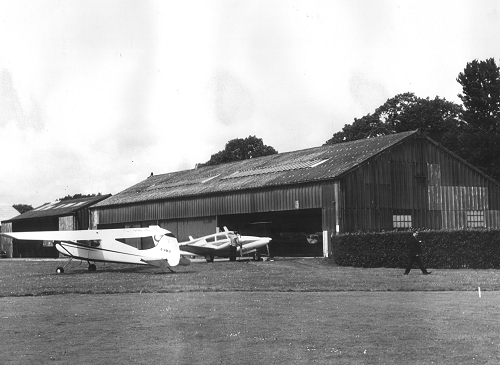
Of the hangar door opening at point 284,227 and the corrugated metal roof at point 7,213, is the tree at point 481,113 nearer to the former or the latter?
the hangar door opening at point 284,227

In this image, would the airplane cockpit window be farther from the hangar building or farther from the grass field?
the hangar building

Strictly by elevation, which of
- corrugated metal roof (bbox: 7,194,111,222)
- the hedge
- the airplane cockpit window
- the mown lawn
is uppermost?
corrugated metal roof (bbox: 7,194,111,222)

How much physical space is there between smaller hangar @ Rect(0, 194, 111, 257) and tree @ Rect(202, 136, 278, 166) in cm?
3288

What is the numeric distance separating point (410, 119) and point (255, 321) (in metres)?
84.6

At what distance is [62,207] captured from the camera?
85125 millimetres

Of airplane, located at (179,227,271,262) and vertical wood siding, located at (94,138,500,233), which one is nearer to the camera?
airplane, located at (179,227,271,262)

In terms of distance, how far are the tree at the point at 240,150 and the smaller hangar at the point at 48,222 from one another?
32876mm

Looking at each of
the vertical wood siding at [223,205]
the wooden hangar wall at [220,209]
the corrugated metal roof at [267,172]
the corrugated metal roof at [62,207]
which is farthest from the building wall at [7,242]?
the vertical wood siding at [223,205]

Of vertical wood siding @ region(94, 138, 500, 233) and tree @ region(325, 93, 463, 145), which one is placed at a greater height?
tree @ region(325, 93, 463, 145)

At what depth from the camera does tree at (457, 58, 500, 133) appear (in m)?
79.6

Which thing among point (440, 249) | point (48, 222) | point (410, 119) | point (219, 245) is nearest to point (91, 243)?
point (219, 245)

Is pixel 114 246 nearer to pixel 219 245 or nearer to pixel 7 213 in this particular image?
pixel 219 245

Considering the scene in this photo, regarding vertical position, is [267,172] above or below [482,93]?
below

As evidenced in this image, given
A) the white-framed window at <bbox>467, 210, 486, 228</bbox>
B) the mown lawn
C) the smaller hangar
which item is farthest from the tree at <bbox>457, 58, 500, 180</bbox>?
the mown lawn
